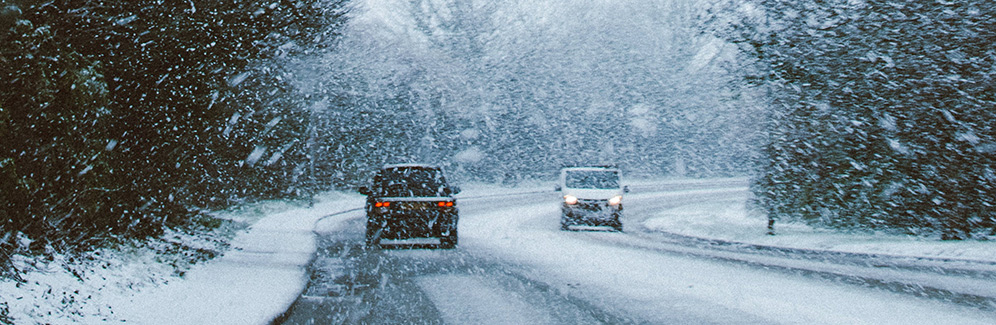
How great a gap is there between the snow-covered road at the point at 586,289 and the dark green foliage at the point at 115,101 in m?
3.24

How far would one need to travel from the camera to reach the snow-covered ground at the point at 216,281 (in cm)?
707

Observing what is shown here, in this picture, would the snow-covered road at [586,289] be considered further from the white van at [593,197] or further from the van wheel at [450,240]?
the white van at [593,197]

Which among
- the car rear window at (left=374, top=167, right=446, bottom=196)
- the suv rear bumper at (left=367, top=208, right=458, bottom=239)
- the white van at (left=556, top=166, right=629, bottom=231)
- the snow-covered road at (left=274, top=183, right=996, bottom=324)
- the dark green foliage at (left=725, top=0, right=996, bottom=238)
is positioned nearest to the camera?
the snow-covered road at (left=274, top=183, right=996, bottom=324)

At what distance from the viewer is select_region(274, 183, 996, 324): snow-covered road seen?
25.2ft

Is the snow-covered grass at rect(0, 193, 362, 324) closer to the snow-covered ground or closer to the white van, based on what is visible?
the snow-covered ground

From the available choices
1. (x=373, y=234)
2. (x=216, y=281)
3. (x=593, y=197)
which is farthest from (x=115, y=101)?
(x=593, y=197)

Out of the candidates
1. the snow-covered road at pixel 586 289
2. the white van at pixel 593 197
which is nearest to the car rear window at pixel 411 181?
the snow-covered road at pixel 586 289

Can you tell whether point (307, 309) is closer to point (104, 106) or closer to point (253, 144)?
point (104, 106)

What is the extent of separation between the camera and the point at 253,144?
78.4ft

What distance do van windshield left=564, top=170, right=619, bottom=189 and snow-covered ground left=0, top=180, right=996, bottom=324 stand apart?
2.84 m

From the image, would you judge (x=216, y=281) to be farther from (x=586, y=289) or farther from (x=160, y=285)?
(x=586, y=289)

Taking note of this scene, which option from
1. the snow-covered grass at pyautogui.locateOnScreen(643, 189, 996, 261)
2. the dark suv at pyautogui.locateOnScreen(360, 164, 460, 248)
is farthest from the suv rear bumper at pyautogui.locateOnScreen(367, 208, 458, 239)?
the snow-covered grass at pyautogui.locateOnScreen(643, 189, 996, 261)

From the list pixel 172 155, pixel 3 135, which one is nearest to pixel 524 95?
pixel 172 155

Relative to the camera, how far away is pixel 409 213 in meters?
14.2
